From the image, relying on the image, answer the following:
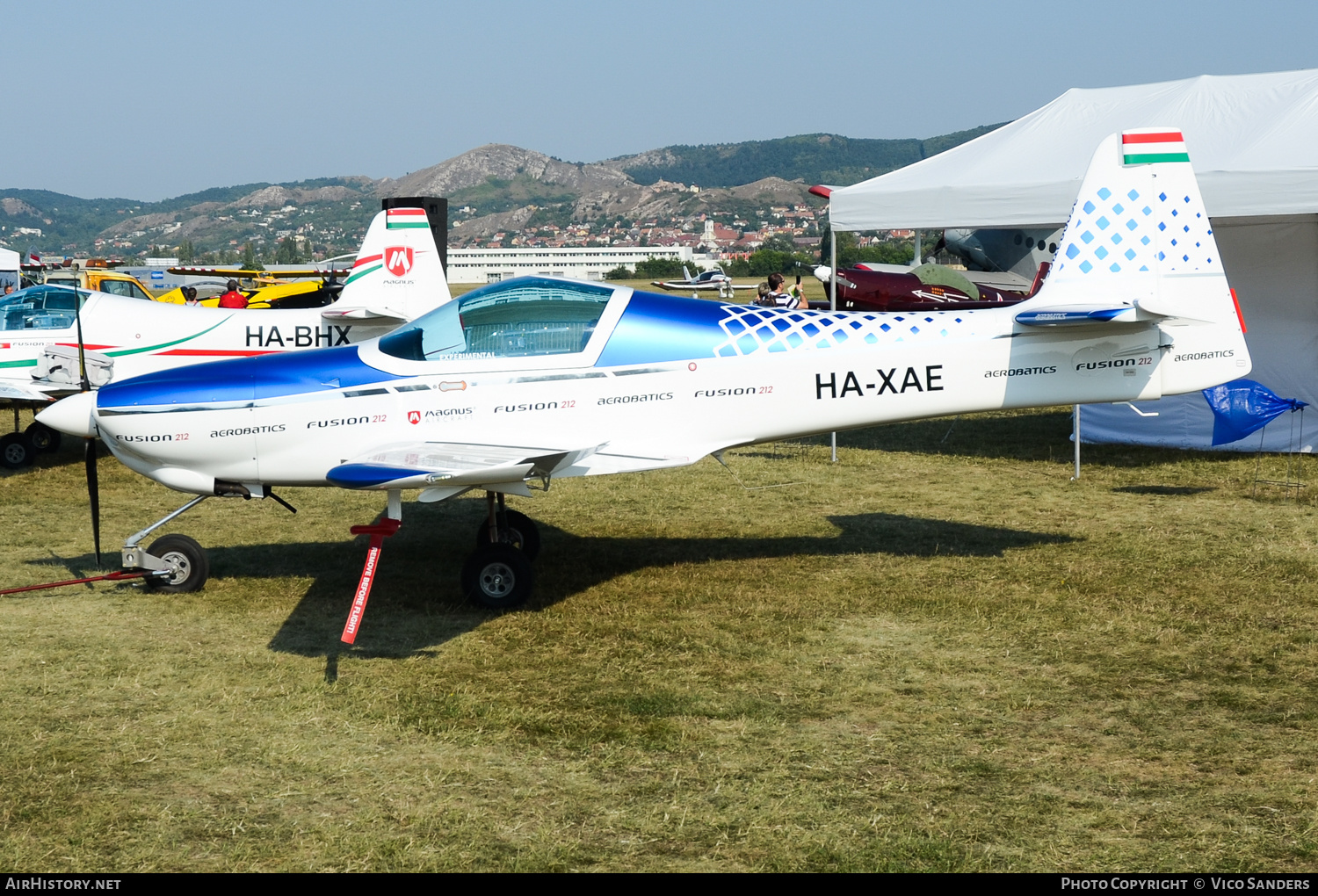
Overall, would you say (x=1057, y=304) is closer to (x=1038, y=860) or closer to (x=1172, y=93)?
(x=1038, y=860)

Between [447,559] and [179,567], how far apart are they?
1.79m

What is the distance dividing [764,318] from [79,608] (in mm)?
4578

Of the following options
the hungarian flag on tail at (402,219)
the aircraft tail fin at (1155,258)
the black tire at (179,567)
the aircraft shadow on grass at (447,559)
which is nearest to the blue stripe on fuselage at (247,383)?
the black tire at (179,567)

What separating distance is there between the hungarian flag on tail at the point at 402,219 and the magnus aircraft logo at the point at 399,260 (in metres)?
0.29

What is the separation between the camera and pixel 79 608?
680cm

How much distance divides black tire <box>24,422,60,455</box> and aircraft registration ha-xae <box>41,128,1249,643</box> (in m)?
6.22

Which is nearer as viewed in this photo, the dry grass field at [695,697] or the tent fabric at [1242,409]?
the dry grass field at [695,697]

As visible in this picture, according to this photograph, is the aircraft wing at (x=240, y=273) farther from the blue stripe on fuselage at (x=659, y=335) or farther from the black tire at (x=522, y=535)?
the blue stripe on fuselage at (x=659, y=335)

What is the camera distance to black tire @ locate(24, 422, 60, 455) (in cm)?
1225

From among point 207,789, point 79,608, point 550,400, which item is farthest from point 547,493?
point 207,789

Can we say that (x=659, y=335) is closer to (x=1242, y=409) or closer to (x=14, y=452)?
(x=1242, y=409)

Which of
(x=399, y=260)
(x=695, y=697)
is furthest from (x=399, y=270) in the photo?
(x=695, y=697)

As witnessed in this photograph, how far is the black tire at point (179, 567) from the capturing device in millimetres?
7188

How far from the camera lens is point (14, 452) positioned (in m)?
11.9
